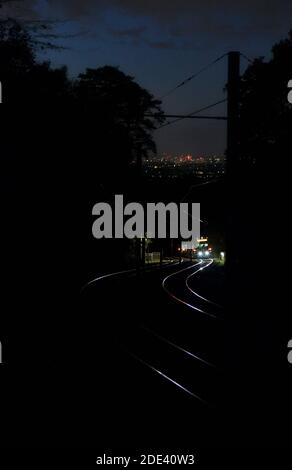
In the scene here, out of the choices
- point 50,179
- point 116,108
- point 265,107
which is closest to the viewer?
point 50,179

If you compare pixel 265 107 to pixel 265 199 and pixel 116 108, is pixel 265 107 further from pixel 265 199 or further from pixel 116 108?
pixel 116 108

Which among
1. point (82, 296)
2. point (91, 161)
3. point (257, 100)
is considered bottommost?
point (82, 296)

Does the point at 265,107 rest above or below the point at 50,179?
above

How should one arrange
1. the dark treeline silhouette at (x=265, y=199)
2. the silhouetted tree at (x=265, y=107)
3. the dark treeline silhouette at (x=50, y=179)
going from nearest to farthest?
the dark treeline silhouette at (x=265, y=199), the dark treeline silhouette at (x=50, y=179), the silhouetted tree at (x=265, y=107)

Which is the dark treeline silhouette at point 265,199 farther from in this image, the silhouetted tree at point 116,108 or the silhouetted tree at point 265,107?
the silhouetted tree at point 116,108

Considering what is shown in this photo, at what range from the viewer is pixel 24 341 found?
635 inches

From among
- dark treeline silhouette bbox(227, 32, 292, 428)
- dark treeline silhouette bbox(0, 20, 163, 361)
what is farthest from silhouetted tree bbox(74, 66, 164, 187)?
dark treeline silhouette bbox(227, 32, 292, 428)

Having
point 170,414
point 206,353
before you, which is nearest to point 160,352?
point 206,353

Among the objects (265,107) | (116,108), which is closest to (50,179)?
(265,107)

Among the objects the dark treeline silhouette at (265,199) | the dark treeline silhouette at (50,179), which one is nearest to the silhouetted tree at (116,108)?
the dark treeline silhouette at (50,179)

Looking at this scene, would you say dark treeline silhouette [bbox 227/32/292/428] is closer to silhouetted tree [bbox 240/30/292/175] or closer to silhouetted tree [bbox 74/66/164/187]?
silhouetted tree [bbox 240/30/292/175]

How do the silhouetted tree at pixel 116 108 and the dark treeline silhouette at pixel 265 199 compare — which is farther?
the silhouetted tree at pixel 116 108
